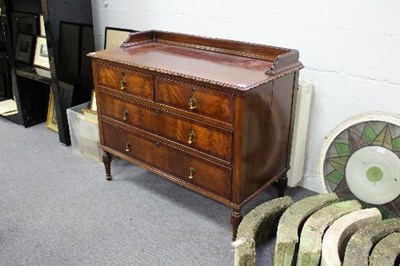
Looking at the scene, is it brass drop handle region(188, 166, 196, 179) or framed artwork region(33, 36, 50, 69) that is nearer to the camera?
brass drop handle region(188, 166, 196, 179)

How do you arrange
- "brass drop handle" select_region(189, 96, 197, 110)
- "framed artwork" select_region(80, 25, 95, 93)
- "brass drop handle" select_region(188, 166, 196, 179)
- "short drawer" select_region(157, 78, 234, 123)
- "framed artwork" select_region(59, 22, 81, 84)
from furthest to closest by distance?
1. "framed artwork" select_region(80, 25, 95, 93)
2. "framed artwork" select_region(59, 22, 81, 84)
3. "brass drop handle" select_region(188, 166, 196, 179)
4. "brass drop handle" select_region(189, 96, 197, 110)
5. "short drawer" select_region(157, 78, 234, 123)

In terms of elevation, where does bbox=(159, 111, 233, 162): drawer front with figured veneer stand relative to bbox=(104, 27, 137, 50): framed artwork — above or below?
below

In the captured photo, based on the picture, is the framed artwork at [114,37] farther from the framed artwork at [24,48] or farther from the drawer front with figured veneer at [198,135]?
the drawer front with figured veneer at [198,135]

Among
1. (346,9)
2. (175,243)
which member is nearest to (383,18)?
(346,9)

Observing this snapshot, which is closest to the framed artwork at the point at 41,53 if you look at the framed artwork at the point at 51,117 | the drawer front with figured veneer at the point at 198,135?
the framed artwork at the point at 51,117

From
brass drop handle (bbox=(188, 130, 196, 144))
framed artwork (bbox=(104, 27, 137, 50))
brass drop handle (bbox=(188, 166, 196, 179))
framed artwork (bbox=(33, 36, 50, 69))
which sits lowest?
brass drop handle (bbox=(188, 166, 196, 179))

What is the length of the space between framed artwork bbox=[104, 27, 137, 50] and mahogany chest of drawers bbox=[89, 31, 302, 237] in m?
0.57

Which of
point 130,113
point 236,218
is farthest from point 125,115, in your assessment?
point 236,218

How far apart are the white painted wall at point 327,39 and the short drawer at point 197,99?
26.9 inches

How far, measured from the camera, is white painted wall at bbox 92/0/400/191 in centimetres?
185

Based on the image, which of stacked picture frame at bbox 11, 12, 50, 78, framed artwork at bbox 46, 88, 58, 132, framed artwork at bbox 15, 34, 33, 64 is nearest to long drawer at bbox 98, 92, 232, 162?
framed artwork at bbox 46, 88, 58, 132

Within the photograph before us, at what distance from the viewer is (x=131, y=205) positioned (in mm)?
2262

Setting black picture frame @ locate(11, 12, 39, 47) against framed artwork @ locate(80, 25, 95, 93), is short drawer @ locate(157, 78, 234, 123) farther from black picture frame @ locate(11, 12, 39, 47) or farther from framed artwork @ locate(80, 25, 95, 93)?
black picture frame @ locate(11, 12, 39, 47)

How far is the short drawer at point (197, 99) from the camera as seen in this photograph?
1.67 meters
